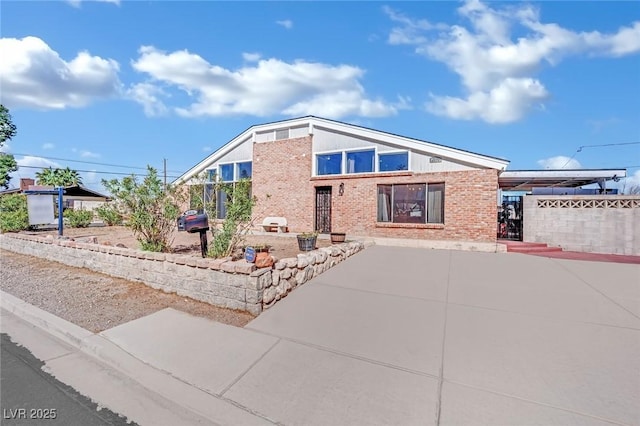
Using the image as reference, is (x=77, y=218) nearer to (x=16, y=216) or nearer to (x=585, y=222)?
(x=16, y=216)

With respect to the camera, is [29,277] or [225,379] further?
[29,277]

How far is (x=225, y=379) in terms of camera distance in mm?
2930

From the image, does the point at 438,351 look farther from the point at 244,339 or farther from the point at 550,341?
the point at 244,339

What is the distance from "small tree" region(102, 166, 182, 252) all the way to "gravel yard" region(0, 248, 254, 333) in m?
1.24

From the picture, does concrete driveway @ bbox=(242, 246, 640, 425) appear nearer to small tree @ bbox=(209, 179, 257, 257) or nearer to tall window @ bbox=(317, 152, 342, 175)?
small tree @ bbox=(209, 179, 257, 257)

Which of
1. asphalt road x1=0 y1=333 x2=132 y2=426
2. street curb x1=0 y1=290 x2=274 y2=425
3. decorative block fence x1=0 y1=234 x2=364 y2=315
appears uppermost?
→ decorative block fence x1=0 y1=234 x2=364 y2=315

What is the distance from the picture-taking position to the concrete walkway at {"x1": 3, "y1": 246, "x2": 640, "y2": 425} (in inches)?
99.2

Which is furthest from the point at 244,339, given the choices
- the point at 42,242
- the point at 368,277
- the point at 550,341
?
the point at 42,242

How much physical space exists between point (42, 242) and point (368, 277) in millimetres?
9900

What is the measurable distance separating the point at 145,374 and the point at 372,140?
1086cm

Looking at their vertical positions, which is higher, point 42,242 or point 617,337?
point 42,242

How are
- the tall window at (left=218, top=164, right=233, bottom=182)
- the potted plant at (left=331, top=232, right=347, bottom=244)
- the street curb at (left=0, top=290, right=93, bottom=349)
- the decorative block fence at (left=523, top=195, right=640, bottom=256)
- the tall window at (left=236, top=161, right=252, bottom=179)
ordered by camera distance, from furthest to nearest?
1. the tall window at (left=218, top=164, right=233, bottom=182)
2. the tall window at (left=236, top=161, right=252, bottom=179)
3. the decorative block fence at (left=523, top=195, right=640, bottom=256)
4. the potted plant at (left=331, top=232, right=347, bottom=244)
5. the street curb at (left=0, top=290, right=93, bottom=349)

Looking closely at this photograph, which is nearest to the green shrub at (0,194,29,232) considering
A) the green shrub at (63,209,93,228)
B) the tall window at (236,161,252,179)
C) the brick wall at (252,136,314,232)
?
the green shrub at (63,209,93,228)

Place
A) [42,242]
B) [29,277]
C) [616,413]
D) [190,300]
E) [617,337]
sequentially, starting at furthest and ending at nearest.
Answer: [42,242], [29,277], [190,300], [617,337], [616,413]
